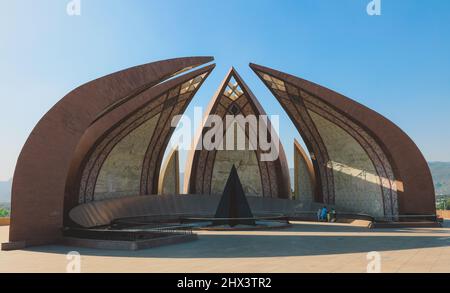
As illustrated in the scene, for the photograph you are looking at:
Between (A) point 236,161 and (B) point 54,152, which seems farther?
(A) point 236,161

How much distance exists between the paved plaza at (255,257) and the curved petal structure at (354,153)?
5.02 metres

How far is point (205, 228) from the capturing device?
1265 centimetres

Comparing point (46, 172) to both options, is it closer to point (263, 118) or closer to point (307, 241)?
point (307, 241)

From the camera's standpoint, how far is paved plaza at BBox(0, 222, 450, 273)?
5844 millimetres

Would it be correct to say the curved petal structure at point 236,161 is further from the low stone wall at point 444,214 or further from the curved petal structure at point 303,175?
the low stone wall at point 444,214

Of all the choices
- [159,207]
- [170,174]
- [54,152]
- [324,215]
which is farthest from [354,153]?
[54,152]

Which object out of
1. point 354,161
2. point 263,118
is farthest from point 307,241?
point 263,118

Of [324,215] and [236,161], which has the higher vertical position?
[236,161]

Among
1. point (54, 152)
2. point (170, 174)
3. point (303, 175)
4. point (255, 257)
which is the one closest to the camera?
point (255, 257)

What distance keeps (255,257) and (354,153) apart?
1163cm

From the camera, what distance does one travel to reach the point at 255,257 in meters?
6.91

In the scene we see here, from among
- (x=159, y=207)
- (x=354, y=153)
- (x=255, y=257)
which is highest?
(x=354, y=153)

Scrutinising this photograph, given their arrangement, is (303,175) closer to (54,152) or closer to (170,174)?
(170,174)
